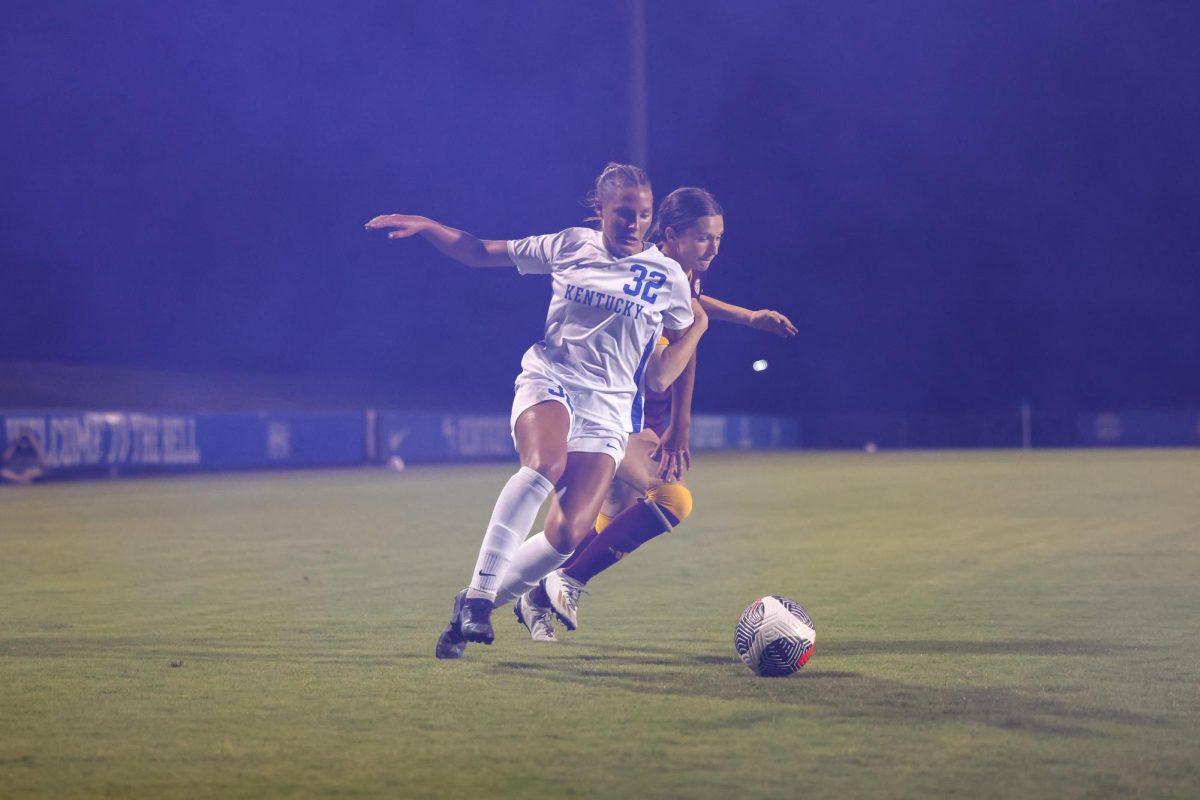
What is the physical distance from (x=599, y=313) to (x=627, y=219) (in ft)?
1.49

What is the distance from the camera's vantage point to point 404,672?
20.4ft

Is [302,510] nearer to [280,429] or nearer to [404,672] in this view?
[404,672]

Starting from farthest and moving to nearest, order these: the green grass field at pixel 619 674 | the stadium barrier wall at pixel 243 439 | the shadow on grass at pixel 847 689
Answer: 1. the stadium barrier wall at pixel 243 439
2. the shadow on grass at pixel 847 689
3. the green grass field at pixel 619 674

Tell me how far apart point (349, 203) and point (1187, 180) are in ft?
120

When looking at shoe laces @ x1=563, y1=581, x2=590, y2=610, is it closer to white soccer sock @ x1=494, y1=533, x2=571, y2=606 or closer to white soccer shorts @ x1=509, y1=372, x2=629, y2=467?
white soccer sock @ x1=494, y1=533, x2=571, y2=606

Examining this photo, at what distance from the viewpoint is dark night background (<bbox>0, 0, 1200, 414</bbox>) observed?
37.3 meters

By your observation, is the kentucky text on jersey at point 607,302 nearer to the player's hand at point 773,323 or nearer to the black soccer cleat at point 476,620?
the player's hand at point 773,323

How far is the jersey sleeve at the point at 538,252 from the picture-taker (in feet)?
22.5

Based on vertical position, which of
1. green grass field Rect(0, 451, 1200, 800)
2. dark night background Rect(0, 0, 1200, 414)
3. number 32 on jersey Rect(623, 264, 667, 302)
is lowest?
green grass field Rect(0, 451, 1200, 800)

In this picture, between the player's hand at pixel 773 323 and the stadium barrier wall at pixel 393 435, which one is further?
the stadium barrier wall at pixel 393 435

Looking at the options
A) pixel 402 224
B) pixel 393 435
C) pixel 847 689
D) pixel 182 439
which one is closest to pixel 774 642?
pixel 847 689

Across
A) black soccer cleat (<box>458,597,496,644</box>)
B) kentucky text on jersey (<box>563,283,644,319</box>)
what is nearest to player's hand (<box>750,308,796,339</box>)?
kentucky text on jersey (<box>563,283,644,319</box>)

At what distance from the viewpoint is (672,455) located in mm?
7332

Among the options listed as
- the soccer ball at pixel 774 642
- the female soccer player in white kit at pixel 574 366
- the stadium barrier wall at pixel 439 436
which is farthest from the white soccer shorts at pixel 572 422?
the stadium barrier wall at pixel 439 436
